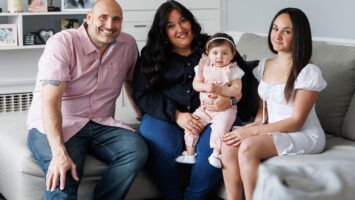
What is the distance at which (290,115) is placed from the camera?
8.25 ft

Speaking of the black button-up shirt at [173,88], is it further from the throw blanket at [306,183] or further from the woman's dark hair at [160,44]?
the throw blanket at [306,183]

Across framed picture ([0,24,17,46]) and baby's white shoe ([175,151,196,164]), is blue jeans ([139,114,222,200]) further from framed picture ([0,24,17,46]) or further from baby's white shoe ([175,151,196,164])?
framed picture ([0,24,17,46])

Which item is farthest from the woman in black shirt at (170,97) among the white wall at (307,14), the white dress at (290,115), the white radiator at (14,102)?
the white radiator at (14,102)

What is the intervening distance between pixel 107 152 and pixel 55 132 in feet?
0.89

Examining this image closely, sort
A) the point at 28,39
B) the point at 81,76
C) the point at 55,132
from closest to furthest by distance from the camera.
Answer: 1. the point at 55,132
2. the point at 81,76
3. the point at 28,39

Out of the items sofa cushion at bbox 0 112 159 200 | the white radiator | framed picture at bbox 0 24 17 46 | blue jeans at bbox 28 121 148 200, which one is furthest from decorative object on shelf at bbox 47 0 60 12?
blue jeans at bbox 28 121 148 200

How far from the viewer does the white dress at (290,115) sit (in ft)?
7.99

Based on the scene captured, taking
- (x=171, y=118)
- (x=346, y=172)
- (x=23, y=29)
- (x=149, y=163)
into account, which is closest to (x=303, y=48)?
(x=171, y=118)

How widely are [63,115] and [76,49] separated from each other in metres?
0.30

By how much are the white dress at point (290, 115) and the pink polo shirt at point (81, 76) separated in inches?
27.3

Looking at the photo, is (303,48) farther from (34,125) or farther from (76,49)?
(34,125)

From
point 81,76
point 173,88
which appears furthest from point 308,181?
point 173,88

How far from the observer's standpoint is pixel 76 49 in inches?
105

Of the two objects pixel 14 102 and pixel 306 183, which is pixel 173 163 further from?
pixel 14 102
